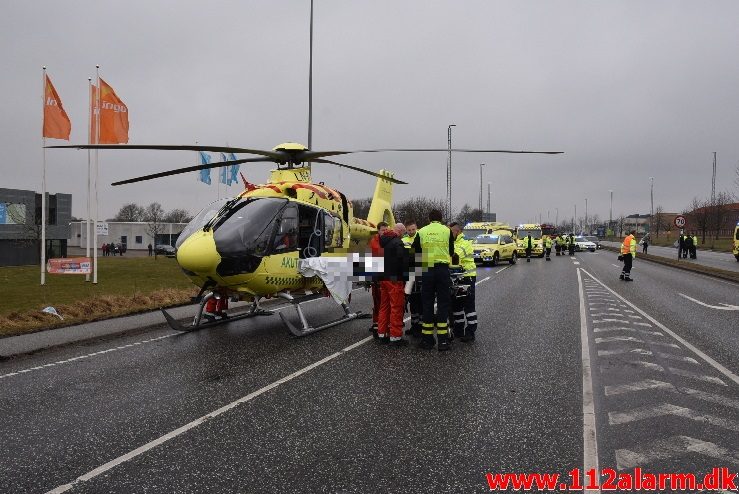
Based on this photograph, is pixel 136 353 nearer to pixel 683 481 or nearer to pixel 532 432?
pixel 532 432

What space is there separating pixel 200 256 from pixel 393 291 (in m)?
3.11

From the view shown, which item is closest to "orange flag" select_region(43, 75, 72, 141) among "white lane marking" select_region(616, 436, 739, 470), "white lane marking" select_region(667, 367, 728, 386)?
"white lane marking" select_region(667, 367, 728, 386)

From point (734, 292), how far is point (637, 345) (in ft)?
36.9

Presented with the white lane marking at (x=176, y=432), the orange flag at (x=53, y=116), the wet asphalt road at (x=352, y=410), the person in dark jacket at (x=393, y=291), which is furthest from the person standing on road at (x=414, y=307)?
the orange flag at (x=53, y=116)

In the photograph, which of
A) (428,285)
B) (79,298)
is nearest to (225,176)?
(79,298)

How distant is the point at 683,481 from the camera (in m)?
3.96

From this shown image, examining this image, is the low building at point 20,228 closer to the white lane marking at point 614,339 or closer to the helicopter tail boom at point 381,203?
the helicopter tail boom at point 381,203

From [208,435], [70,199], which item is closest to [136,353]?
[208,435]

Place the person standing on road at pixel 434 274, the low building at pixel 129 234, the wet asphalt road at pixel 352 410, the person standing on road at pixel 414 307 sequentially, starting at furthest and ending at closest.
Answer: the low building at pixel 129 234
the person standing on road at pixel 414 307
the person standing on road at pixel 434 274
the wet asphalt road at pixel 352 410

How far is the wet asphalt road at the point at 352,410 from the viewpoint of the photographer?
13.7 ft

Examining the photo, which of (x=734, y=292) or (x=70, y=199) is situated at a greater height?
(x=70, y=199)

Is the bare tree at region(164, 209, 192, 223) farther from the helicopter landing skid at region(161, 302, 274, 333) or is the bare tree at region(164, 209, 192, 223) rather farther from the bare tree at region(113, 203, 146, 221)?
the helicopter landing skid at region(161, 302, 274, 333)

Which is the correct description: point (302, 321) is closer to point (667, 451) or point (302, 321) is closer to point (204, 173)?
point (667, 451)

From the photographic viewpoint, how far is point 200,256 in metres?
9.02
